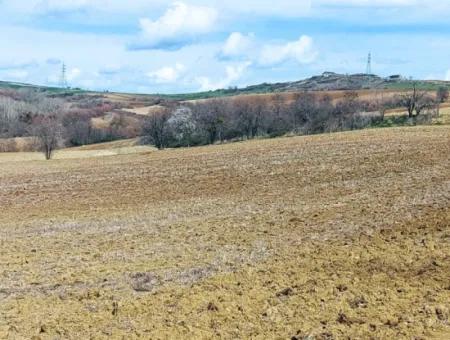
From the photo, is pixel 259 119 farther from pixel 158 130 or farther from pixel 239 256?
pixel 239 256

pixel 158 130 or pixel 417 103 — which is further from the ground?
pixel 417 103

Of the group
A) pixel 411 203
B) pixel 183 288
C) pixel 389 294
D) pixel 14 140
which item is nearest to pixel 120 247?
pixel 183 288

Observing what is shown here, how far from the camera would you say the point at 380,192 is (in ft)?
73.9

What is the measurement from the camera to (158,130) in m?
89.8

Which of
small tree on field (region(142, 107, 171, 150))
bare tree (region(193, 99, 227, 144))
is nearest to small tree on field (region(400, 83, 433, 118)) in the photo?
bare tree (region(193, 99, 227, 144))

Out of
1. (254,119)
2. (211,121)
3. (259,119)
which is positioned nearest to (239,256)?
(211,121)

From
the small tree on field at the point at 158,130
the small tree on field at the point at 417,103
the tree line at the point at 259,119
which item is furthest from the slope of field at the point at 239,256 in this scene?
the small tree on field at the point at 158,130

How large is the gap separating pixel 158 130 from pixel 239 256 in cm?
7656

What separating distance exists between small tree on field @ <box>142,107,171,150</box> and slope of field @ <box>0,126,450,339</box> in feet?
193

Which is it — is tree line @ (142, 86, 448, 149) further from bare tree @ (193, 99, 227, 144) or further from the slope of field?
the slope of field

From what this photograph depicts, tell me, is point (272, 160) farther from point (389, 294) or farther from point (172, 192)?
point (389, 294)

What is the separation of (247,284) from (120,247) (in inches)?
223

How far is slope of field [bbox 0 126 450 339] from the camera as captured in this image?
991cm

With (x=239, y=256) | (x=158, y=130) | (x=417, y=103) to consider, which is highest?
(x=417, y=103)
